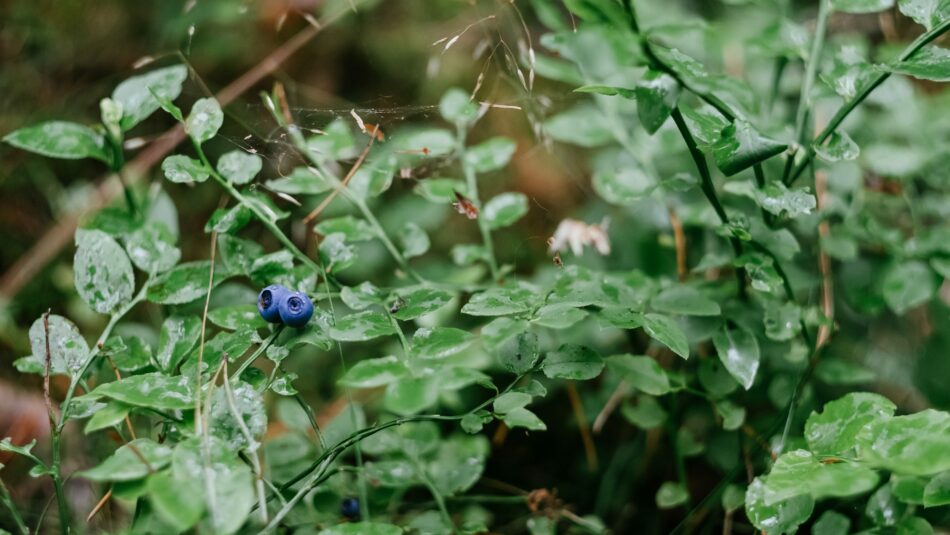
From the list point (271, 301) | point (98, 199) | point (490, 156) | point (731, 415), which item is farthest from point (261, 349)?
point (98, 199)

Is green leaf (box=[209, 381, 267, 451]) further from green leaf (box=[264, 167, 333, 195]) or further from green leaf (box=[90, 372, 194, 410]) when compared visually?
green leaf (box=[264, 167, 333, 195])

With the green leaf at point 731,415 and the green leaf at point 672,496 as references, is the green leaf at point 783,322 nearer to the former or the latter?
the green leaf at point 731,415

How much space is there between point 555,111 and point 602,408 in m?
A: 0.59

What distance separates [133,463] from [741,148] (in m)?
0.61

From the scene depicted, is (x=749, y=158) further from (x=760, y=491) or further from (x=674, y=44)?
(x=674, y=44)

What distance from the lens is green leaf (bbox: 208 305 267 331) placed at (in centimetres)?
84

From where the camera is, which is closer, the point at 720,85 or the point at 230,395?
the point at 230,395

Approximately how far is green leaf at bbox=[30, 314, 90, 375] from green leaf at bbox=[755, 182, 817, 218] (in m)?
0.76

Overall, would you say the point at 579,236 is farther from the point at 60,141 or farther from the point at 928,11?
the point at 60,141

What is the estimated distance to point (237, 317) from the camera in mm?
860

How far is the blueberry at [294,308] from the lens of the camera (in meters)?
0.78

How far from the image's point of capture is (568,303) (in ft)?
2.42

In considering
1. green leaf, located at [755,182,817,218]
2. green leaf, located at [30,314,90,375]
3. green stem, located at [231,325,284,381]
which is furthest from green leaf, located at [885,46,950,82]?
green leaf, located at [30,314,90,375]

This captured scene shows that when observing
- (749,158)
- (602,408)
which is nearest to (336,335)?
(749,158)
